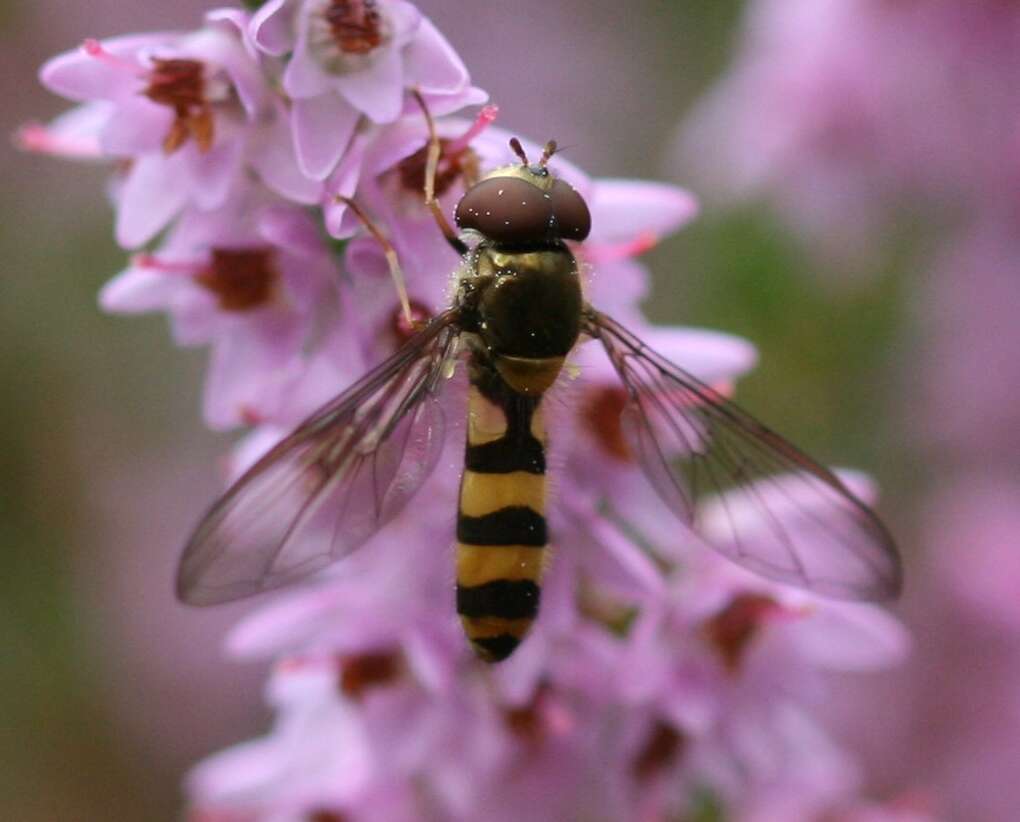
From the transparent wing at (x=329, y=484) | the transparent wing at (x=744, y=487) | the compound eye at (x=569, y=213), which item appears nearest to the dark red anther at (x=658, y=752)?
the transparent wing at (x=744, y=487)

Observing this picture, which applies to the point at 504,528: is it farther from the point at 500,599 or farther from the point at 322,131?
the point at 322,131

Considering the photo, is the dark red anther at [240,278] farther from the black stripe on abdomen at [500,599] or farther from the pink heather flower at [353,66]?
the black stripe on abdomen at [500,599]

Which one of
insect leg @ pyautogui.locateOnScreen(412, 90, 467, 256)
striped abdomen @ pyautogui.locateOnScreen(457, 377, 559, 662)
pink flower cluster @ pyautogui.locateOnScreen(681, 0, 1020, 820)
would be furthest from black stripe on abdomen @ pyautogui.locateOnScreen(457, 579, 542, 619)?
pink flower cluster @ pyautogui.locateOnScreen(681, 0, 1020, 820)

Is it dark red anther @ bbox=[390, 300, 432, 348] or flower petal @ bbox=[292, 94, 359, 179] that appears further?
dark red anther @ bbox=[390, 300, 432, 348]

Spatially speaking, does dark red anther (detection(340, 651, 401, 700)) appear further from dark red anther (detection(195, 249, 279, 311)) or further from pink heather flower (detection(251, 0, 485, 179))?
pink heather flower (detection(251, 0, 485, 179))

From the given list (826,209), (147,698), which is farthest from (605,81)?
(147,698)

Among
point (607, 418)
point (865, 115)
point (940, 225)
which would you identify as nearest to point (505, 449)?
point (607, 418)

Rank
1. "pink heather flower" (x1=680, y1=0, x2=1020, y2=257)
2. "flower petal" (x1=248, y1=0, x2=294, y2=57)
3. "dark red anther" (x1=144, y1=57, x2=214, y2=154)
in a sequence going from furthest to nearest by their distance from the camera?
"pink heather flower" (x1=680, y1=0, x2=1020, y2=257) < "dark red anther" (x1=144, y1=57, x2=214, y2=154) < "flower petal" (x1=248, y1=0, x2=294, y2=57)
